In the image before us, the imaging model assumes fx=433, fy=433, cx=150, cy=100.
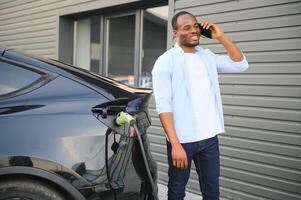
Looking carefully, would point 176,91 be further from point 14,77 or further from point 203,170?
point 14,77

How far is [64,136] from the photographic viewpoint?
255cm

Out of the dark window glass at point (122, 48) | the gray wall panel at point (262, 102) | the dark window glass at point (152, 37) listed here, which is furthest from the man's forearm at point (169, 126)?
the dark window glass at point (122, 48)

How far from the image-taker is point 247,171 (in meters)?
4.50

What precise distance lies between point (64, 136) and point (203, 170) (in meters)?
1.09

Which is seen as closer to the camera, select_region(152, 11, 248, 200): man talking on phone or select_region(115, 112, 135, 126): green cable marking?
select_region(115, 112, 135, 126): green cable marking

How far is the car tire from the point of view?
8.11 feet

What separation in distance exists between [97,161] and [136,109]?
464mm

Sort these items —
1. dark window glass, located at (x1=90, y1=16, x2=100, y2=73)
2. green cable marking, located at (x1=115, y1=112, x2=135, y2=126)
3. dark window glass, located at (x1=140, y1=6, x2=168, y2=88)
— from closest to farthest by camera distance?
1. green cable marking, located at (x1=115, y1=112, x2=135, y2=126)
2. dark window glass, located at (x1=140, y1=6, x2=168, y2=88)
3. dark window glass, located at (x1=90, y1=16, x2=100, y2=73)

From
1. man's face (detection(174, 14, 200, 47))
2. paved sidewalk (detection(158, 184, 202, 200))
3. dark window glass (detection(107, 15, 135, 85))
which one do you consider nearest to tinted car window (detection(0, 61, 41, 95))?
man's face (detection(174, 14, 200, 47))

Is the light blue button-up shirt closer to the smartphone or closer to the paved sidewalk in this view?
the smartphone

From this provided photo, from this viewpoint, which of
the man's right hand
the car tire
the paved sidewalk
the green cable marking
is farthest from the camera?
the paved sidewalk

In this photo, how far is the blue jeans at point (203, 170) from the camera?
9.95 feet

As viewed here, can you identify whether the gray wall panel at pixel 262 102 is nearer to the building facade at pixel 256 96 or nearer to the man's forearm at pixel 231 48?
the building facade at pixel 256 96

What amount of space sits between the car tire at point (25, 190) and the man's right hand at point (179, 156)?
808 millimetres
